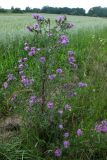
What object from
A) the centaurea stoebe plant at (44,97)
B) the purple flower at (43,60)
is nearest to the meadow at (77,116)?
the centaurea stoebe plant at (44,97)

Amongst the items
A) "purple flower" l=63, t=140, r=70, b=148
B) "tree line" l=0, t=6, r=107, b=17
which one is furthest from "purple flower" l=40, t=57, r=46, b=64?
"tree line" l=0, t=6, r=107, b=17

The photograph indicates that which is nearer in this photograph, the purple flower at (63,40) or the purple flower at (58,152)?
the purple flower at (58,152)

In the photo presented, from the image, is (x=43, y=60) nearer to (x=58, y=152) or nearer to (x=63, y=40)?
(x=63, y=40)

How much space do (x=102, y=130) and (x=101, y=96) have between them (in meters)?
0.96

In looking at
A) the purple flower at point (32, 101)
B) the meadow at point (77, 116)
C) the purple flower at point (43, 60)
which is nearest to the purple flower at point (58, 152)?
the meadow at point (77, 116)

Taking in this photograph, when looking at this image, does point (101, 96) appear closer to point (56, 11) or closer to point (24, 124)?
point (24, 124)

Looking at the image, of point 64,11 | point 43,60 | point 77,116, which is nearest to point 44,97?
point 43,60

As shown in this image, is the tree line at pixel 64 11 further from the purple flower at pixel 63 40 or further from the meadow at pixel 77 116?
the purple flower at pixel 63 40

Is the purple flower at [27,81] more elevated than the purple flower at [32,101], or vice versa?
the purple flower at [27,81]

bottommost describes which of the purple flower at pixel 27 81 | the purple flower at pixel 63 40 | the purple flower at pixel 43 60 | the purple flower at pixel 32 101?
the purple flower at pixel 32 101

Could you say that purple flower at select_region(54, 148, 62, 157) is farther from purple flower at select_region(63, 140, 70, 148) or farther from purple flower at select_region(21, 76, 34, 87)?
purple flower at select_region(21, 76, 34, 87)

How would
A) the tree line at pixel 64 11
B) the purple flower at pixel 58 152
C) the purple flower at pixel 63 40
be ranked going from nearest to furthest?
the purple flower at pixel 58 152 < the purple flower at pixel 63 40 < the tree line at pixel 64 11

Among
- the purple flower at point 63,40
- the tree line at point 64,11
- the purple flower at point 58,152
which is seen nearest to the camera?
the purple flower at point 58,152

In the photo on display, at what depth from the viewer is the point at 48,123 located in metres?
3.02
